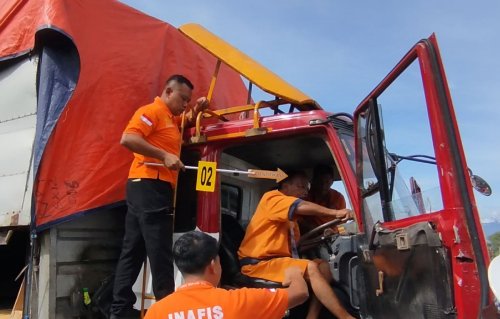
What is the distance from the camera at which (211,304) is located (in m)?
1.91

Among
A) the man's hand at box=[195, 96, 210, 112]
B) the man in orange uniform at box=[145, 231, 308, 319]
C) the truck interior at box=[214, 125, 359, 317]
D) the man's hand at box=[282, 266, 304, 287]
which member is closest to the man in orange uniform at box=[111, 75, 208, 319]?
the man's hand at box=[195, 96, 210, 112]

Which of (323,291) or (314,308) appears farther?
(314,308)

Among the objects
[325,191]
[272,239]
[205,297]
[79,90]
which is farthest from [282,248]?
[79,90]

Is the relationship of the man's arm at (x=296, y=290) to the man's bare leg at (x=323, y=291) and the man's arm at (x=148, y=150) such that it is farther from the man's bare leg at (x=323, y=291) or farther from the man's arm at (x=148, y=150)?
the man's arm at (x=148, y=150)

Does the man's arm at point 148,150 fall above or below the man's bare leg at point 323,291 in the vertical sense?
above

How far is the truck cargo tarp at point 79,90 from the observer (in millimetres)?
3414

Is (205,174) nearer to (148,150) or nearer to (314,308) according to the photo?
(148,150)

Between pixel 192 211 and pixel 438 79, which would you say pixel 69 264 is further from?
pixel 438 79

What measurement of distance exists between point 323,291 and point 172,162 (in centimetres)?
124

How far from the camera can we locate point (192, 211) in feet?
11.3

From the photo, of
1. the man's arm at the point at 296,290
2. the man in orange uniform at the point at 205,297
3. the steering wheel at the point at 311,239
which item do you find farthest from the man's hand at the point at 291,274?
the man in orange uniform at the point at 205,297

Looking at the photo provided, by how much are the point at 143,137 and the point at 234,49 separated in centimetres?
114

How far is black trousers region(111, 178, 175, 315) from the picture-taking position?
10.5 feet

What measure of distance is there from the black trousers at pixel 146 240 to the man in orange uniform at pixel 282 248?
0.52 m
